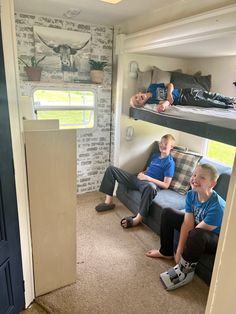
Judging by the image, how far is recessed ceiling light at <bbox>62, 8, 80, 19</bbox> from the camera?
95.6 inches

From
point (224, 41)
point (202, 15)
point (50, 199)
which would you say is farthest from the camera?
point (224, 41)

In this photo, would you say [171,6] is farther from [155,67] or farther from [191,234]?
[191,234]

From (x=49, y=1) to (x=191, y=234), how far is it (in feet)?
7.79

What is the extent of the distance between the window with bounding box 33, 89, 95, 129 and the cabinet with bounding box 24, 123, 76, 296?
1275 mm

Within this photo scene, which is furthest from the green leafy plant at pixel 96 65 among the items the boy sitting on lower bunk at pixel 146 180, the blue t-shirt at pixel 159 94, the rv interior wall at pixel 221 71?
the rv interior wall at pixel 221 71

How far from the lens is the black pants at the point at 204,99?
91.8 inches

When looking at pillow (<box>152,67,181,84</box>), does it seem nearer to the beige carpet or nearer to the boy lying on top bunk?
the boy lying on top bunk

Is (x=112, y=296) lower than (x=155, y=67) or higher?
lower

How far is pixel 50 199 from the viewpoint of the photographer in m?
1.66

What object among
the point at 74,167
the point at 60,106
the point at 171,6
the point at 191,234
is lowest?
the point at 191,234

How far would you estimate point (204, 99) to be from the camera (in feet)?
7.97

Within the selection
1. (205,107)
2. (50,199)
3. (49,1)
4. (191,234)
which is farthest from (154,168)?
(49,1)

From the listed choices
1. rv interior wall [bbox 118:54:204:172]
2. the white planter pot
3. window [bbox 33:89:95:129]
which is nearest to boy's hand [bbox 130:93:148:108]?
rv interior wall [bbox 118:54:204:172]

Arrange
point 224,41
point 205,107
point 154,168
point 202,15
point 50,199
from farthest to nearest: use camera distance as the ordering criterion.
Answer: point 154,168, point 205,107, point 224,41, point 202,15, point 50,199
